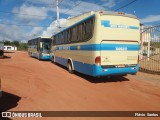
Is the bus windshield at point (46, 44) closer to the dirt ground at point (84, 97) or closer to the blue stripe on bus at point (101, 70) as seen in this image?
the blue stripe on bus at point (101, 70)

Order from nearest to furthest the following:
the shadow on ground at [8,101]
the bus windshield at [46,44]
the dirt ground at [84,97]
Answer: the shadow on ground at [8,101], the dirt ground at [84,97], the bus windshield at [46,44]

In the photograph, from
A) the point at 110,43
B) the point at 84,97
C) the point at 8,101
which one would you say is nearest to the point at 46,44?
the point at 110,43

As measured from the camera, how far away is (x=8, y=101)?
7.34 metres

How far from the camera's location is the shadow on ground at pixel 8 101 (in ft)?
21.9

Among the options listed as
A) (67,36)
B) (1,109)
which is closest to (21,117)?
(1,109)

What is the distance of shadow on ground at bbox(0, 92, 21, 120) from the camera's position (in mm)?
6672

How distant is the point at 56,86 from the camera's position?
10.1m

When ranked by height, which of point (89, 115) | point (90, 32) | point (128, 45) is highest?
point (90, 32)

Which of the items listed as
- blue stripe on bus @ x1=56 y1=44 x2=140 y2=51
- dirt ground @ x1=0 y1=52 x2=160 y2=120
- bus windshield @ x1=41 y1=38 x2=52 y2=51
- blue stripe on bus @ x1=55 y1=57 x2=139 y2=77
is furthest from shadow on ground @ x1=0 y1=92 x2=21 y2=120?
bus windshield @ x1=41 y1=38 x2=52 y2=51

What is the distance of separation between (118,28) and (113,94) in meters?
3.54

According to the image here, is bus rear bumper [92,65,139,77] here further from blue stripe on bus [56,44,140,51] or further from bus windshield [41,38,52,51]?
bus windshield [41,38,52,51]

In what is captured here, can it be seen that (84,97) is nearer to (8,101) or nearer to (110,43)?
(8,101)

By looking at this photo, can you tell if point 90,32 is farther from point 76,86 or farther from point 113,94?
point 113,94

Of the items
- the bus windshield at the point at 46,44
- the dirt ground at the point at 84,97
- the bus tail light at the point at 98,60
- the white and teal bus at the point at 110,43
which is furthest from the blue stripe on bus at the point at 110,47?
the bus windshield at the point at 46,44
